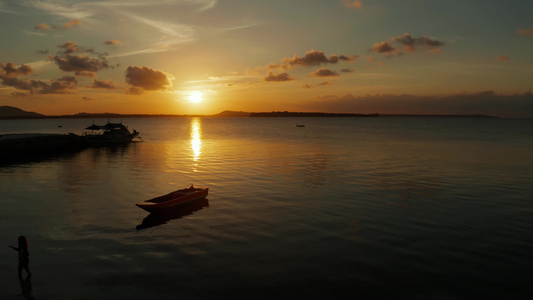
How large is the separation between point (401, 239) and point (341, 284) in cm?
647

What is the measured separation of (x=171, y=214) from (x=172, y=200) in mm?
987

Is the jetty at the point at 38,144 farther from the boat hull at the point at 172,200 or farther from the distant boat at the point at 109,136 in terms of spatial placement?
the boat hull at the point at 172,200

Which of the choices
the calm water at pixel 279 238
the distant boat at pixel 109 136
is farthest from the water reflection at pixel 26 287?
the distant boat at pixel 109 136

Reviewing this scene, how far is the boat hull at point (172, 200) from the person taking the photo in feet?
75.0

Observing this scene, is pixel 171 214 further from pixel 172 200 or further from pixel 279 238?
pixel 279 238

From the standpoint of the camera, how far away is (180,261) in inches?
620

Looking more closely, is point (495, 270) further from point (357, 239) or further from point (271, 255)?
point (271, 255)

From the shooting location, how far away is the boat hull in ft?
75.0

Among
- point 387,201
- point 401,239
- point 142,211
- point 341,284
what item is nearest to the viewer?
point 341,284

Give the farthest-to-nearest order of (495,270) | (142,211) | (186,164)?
(186,164), (142,211), (495,270)

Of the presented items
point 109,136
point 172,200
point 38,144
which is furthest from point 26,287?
point 109,136

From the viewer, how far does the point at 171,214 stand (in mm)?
24312

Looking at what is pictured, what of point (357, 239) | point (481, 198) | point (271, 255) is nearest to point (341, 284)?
point (271, 255)

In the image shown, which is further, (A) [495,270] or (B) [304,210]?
(B) [304,210]
